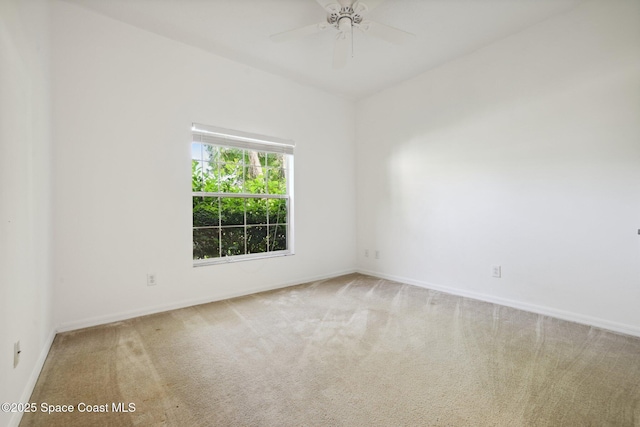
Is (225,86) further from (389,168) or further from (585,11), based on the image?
(585,11)

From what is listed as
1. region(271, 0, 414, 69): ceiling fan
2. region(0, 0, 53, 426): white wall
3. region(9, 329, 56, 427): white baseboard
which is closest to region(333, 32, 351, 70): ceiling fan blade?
region(271, 0, 414, 69): ceiling fan

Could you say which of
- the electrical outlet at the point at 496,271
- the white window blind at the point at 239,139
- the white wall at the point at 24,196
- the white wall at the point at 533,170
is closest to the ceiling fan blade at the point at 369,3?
the white wall at the point at 533,170

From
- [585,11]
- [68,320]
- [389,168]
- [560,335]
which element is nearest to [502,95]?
[585,11]

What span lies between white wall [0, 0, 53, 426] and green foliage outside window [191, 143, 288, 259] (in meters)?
1.29

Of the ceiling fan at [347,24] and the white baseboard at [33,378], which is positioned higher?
the ceiling fan at [347,24]

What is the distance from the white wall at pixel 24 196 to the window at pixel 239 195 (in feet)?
4.19

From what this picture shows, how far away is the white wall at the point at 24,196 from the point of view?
1.32m

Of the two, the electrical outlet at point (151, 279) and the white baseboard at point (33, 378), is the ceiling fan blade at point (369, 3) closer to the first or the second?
the electrical outlet at point (151, 279)

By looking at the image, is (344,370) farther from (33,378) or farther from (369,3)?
(369,3)

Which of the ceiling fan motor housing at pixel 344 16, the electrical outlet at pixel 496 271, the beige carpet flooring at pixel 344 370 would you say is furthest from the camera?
the electrical outlet at pixel 496 271

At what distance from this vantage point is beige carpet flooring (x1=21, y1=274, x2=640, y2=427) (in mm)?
1458

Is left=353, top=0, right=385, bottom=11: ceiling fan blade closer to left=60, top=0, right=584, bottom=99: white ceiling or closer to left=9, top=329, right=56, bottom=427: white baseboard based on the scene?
left=60, top=0, right=584, bottom=99: white ceiling

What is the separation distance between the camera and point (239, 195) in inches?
139

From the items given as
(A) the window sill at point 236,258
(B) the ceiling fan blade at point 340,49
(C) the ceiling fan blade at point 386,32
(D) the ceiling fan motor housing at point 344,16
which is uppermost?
(D) the ceiling fan motor housing at point 344,16
